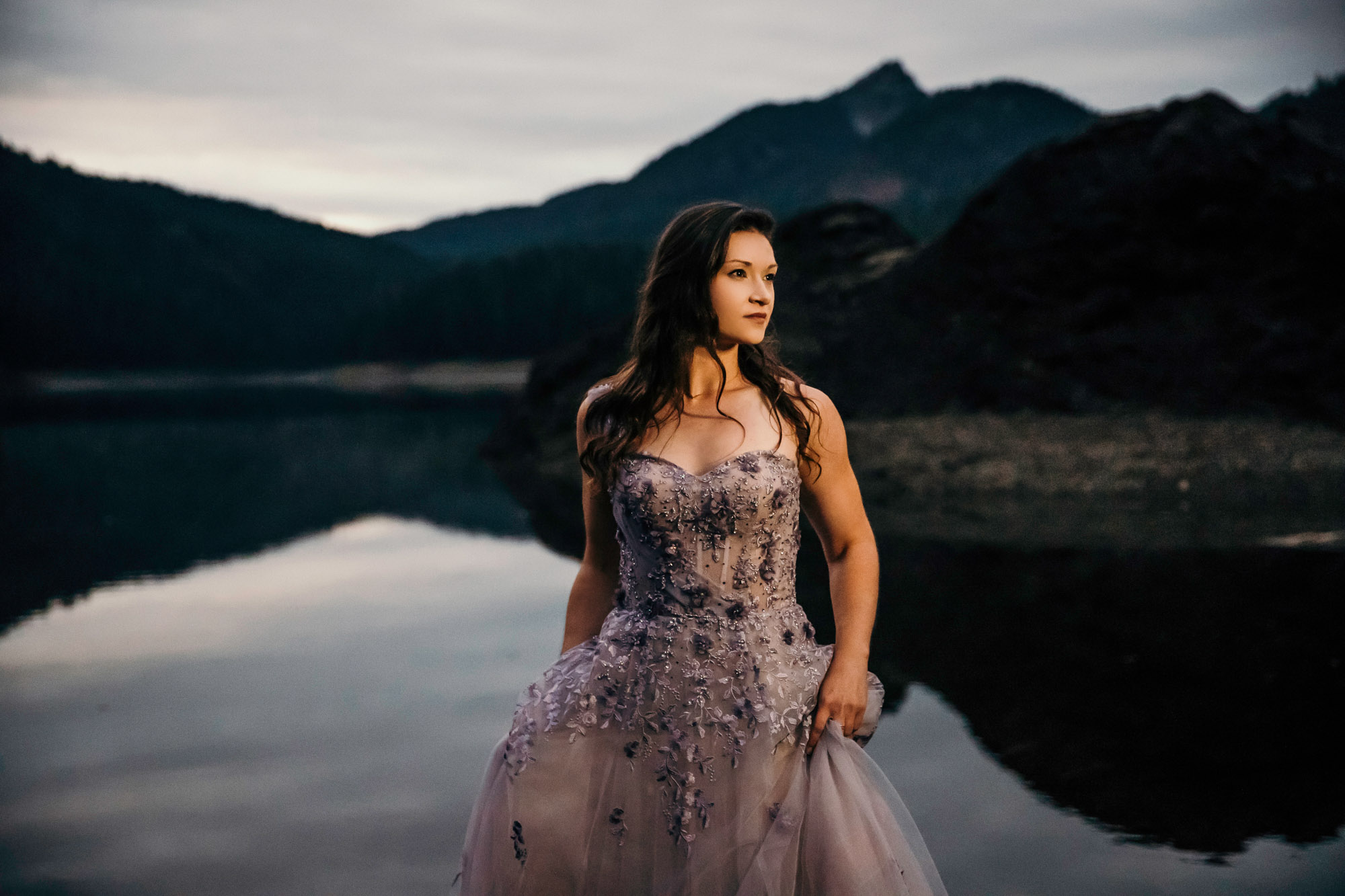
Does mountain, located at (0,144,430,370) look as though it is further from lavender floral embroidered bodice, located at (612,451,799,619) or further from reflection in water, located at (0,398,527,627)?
lavender floral embroidered bodice, located at (612,451,799,619)

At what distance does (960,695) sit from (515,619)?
3.00 meters

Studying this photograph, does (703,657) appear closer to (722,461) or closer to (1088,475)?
(722,461)

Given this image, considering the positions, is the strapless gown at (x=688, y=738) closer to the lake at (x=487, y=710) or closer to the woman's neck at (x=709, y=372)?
the woman's neck at (x=709, y=372)

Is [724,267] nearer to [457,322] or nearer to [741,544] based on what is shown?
[741,544]

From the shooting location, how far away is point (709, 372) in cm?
251

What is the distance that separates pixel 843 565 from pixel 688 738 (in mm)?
476

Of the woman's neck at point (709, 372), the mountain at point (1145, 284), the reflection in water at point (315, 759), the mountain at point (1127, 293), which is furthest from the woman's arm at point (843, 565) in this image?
the mountain at point (1145, 284)

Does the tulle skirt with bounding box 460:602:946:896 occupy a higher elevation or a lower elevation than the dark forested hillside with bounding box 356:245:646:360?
lower

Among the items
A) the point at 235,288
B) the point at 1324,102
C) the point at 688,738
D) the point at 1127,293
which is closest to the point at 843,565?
the point at 688,738

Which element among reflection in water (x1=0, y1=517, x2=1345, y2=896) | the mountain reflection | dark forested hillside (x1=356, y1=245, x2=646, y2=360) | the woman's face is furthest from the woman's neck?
dark forested hillside (x1=356, y1=245, x2=646, y2=360)

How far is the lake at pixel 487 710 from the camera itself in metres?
3.66

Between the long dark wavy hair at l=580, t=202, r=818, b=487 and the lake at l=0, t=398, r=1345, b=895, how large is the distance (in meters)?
1.73

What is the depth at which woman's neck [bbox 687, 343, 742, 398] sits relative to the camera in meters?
2.49

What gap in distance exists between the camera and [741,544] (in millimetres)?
2393
